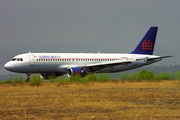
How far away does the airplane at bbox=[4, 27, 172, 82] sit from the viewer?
124ft

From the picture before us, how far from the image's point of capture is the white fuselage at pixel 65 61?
3759cm

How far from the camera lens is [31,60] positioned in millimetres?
37750

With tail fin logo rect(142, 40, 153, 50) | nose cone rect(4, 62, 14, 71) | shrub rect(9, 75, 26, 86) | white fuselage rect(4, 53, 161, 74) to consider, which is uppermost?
tail fin logo rect(142, 40, 153, 50)

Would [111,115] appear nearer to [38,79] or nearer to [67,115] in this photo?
[67,115]

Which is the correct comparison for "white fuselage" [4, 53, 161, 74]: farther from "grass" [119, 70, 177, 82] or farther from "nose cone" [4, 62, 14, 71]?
"grass" [119, 70, 177, 82]

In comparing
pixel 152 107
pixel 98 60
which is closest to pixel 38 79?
pixel 98 60

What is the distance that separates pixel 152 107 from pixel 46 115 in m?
4.76

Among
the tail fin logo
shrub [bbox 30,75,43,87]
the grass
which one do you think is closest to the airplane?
the tail fin logo

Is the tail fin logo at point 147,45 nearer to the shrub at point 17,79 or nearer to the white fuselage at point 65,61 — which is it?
the white fuselage at point 65,61

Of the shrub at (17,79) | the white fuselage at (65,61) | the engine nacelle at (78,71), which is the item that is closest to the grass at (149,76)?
the white fuselage at (65,61)

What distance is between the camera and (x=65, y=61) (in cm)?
4031

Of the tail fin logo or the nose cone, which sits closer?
the nose cone

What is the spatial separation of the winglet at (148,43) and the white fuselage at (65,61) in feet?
4.06

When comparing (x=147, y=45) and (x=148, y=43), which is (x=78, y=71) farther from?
(x=148, y=43)
